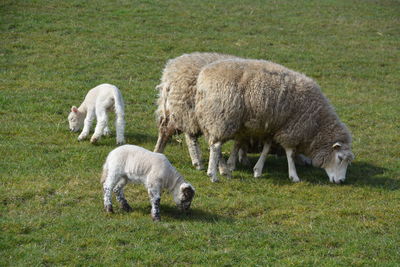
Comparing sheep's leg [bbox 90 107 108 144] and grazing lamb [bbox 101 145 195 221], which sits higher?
grazing lamb [bbox 101 145 195 221]

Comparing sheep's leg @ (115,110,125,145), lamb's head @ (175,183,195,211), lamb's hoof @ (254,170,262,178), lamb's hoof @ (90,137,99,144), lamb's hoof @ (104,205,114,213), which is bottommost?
lamb's hoof @ (254,170,262,178)

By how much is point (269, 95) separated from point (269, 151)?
185 cm

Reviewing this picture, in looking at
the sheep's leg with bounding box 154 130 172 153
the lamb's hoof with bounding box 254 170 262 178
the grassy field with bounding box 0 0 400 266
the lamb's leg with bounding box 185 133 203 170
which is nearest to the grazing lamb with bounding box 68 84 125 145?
the grassy field with bounding box 0 0 400 266

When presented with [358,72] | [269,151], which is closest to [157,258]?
[269,151]

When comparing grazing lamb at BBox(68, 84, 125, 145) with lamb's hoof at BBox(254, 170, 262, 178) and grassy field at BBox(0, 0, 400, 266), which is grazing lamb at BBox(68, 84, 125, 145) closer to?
grassy field at BBox(0, 0, 400, 266)

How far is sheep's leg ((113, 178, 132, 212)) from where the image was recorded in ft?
31.5

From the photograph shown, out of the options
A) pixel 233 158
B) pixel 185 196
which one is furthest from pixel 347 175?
pixel 185 196

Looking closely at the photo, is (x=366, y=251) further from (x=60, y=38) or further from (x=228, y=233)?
(x=60, y=38)

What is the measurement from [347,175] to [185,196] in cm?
479

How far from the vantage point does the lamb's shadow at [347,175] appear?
12469 mm

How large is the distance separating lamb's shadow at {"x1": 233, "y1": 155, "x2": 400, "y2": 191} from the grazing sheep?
1.31m

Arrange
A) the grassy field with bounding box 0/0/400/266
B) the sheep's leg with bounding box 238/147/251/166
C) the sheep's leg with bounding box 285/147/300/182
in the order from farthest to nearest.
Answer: the sheep's leg with bounding box 238/147/251/166 < the sheep's leg with bounding box 285/147/300/182 < the grassy field with bounding box 0/0/400/266

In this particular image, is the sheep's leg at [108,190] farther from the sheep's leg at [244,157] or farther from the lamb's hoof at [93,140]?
the sheep's leg at [244,157]

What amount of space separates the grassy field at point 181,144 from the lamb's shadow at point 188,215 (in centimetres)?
3
